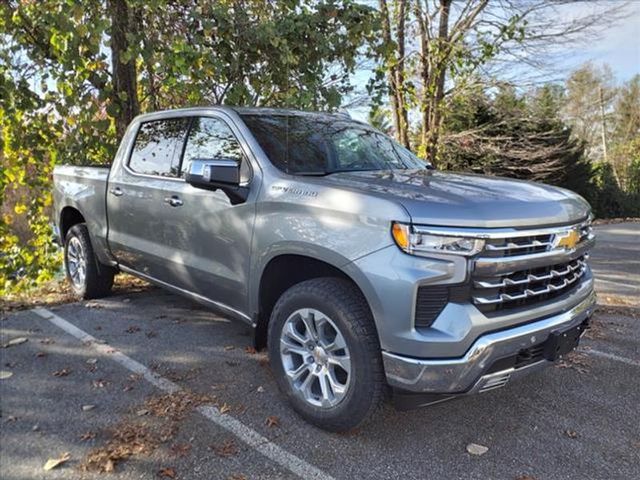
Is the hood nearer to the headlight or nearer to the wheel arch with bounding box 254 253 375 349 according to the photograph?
the headlight

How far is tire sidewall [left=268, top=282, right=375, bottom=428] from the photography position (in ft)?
8.89

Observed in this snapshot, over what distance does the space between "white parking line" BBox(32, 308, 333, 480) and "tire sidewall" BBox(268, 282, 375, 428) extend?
290 millimetres

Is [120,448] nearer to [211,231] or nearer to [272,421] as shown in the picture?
[272,421]

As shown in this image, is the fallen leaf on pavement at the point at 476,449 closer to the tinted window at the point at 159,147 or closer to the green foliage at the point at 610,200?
the tinted window at the point at 159,147

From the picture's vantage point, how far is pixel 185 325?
190 inches

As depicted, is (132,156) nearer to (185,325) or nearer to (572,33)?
(185,325)

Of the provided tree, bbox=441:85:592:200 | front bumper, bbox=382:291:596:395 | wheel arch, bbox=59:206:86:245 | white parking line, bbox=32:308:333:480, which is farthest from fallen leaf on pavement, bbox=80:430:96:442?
tree, bbox=441:85:592:200

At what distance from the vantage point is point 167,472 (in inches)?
102

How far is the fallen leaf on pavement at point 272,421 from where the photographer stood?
3.09m

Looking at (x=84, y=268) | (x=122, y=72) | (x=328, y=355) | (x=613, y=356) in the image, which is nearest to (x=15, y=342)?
(x=84, y=268)

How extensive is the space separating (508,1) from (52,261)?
11.4 m

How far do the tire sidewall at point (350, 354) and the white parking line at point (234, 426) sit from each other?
0.95 feet

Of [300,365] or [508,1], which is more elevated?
[508,1]

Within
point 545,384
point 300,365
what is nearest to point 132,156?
point 300,365
